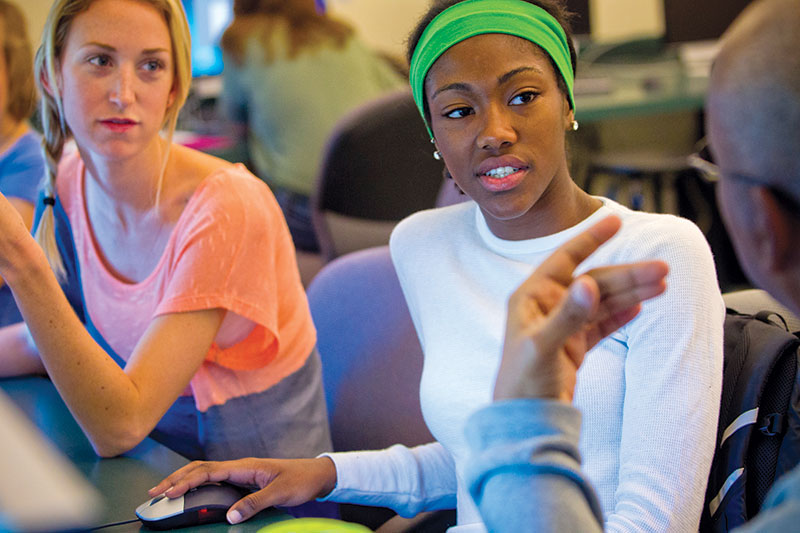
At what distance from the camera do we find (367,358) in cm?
142

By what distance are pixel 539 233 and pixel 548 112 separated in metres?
0.16

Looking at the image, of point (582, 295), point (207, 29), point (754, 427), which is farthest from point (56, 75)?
point (207, 29)

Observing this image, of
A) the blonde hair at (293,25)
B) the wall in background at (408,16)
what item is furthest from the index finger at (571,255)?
the wall in background at (408,16)

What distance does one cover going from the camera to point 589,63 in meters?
4.37

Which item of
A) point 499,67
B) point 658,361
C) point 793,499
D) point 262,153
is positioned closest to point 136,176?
point 499,67

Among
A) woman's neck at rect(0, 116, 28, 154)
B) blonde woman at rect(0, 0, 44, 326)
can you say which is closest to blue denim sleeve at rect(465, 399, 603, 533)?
blonde woman at rect(0, 0, 44, 326)

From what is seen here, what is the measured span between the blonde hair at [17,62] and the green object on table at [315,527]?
1.36 meters

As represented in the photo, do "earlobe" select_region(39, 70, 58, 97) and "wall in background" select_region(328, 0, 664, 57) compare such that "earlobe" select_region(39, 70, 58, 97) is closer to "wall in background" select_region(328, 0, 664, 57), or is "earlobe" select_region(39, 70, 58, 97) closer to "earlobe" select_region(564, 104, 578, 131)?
"earlobe" select_region(564, 104, 578, 131)

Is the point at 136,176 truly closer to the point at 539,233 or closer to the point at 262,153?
the point at 539,233

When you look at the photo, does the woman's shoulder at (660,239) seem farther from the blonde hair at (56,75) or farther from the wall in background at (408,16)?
the wall in background at (408,16)

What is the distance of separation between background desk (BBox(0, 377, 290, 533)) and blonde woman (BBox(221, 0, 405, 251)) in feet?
5.46

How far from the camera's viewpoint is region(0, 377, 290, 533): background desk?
3.11ft

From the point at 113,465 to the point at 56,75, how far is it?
0.58 meters

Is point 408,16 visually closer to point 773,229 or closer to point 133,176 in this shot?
point 133,176
